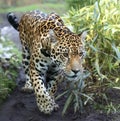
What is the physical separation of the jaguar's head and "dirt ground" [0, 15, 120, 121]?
695mm

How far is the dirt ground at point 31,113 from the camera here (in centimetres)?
586

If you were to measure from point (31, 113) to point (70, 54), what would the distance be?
1.22m

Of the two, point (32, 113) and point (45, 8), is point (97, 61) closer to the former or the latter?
point (32, 113)

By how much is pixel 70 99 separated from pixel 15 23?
1.94m

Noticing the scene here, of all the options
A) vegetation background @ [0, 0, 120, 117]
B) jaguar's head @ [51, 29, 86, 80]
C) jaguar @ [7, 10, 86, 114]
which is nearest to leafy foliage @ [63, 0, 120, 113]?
vegetation background @ [0, 0, 120, 117]

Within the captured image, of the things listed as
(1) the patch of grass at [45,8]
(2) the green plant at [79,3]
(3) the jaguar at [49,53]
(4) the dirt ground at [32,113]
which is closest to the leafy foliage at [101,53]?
(4) the dirt ground at [32,113]

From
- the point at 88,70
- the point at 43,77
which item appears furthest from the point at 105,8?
the point at 43,77

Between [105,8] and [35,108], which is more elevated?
[105,8]

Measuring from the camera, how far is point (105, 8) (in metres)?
7.09

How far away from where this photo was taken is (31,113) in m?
6.18

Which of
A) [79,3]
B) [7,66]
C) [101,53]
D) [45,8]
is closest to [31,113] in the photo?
[101,53]

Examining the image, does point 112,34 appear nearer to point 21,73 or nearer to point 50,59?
point 50,59

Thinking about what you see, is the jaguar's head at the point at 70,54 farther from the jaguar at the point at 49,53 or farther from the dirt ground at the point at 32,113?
the dirt ground at the point at 32,113

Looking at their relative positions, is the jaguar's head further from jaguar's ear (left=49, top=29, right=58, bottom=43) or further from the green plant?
the green plant
